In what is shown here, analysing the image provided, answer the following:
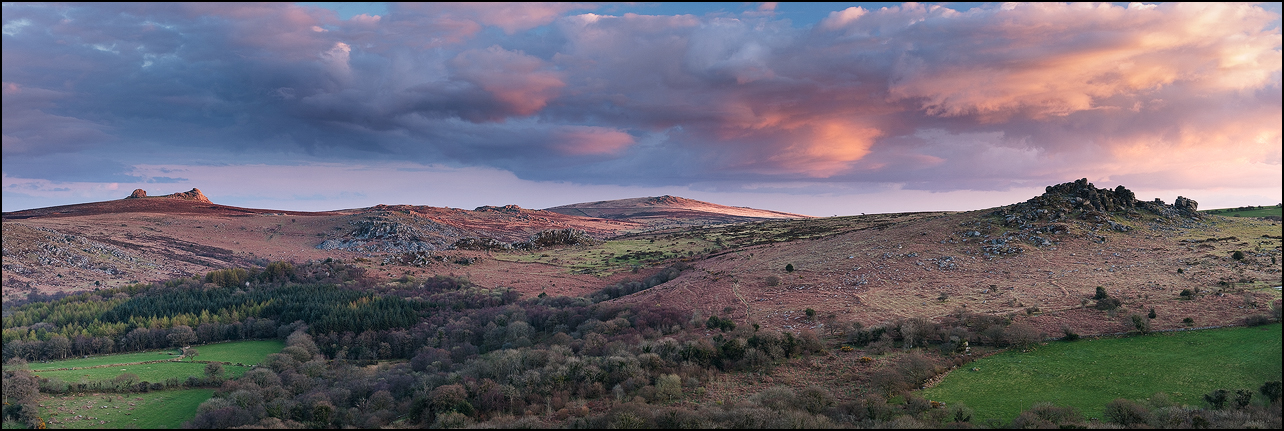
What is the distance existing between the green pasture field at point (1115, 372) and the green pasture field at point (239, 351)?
180 feet

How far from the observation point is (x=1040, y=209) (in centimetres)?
4788

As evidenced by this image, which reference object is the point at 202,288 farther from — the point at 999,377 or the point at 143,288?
the point at 999,377

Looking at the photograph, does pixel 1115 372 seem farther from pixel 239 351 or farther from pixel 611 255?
pixel 611 255

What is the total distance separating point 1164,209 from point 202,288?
108 m

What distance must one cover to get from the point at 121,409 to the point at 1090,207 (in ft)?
253

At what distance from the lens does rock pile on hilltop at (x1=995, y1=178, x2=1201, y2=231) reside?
45.6 metres

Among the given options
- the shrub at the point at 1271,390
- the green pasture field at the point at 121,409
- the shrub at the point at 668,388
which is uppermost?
the shrub at the point at 1271,390

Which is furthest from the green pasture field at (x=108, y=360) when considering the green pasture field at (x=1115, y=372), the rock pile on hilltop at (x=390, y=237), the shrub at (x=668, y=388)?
the green pasture field at (x=1115, y=372)

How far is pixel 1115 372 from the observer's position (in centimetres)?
2281

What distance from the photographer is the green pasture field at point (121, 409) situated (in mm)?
29922

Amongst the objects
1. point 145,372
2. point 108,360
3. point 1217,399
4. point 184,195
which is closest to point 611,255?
point 145,372

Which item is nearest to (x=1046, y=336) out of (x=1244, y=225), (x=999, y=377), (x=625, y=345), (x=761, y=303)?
(x=999, y=377)

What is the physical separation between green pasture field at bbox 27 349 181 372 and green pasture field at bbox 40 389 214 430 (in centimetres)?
1067

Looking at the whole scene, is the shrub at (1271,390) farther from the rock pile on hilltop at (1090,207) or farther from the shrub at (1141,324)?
the rock pile on hilltop at (1090,207)
